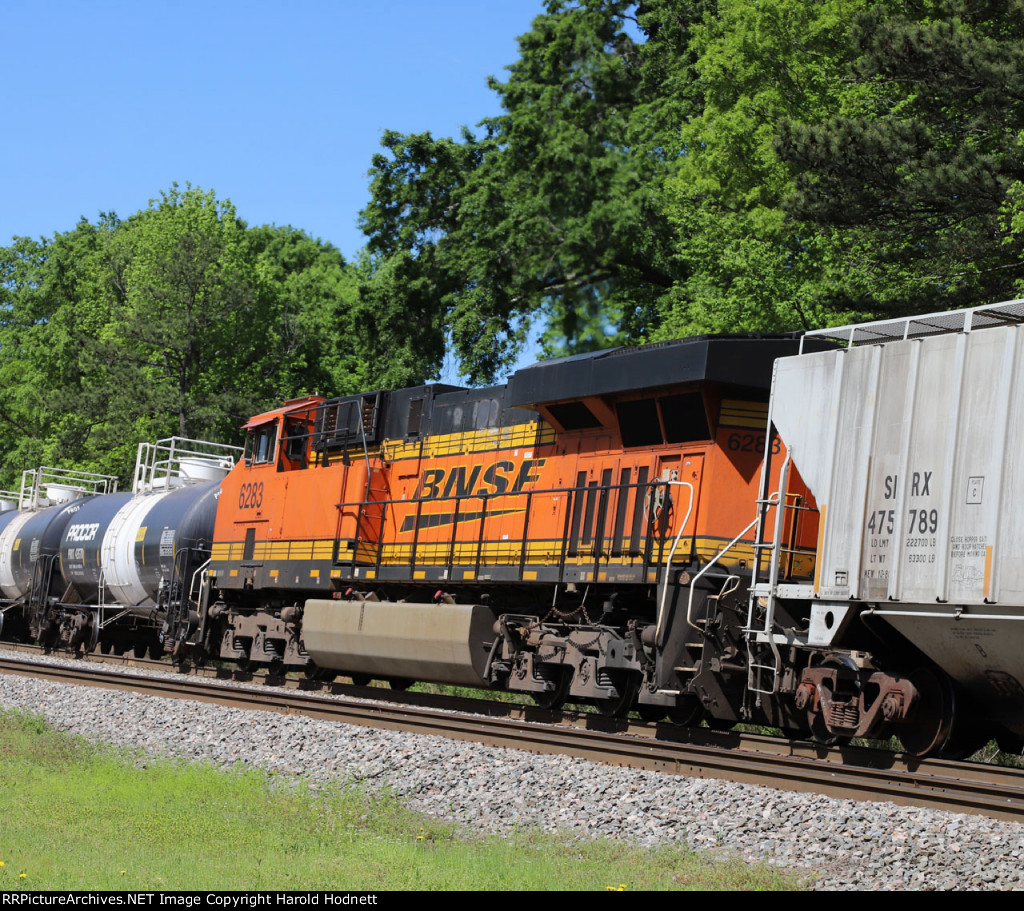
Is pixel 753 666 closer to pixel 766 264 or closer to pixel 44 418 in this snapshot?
pixel 766 264

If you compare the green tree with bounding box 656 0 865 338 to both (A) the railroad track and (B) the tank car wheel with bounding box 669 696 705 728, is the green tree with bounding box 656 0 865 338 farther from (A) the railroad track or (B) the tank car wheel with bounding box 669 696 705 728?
(B) the tank car wheel with bounding box 669 696 705 728

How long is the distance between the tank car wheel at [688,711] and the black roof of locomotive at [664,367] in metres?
3.48

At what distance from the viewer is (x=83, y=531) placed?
25.0m

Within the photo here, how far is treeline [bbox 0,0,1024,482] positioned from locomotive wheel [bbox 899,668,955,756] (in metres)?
10.2

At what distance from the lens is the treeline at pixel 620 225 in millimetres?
19953

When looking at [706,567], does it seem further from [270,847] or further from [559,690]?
[270,847]

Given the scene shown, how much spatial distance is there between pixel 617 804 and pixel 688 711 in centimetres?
468

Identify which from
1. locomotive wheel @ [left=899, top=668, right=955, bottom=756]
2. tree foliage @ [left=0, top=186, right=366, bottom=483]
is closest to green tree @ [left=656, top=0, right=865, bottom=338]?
tree foliage @ [left=0, top=186, right=366, bottom=483]

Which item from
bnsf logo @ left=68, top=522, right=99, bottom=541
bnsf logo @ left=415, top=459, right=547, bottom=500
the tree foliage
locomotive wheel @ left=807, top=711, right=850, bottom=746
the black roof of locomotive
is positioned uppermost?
the tree foliage

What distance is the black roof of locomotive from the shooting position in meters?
12.8

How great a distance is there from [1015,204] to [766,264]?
26.8 ft

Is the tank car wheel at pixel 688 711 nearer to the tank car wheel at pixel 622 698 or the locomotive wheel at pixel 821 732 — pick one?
the tank car wheel at pixel 622 698

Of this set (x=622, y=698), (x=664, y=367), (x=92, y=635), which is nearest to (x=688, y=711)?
(x=622, y=698)
